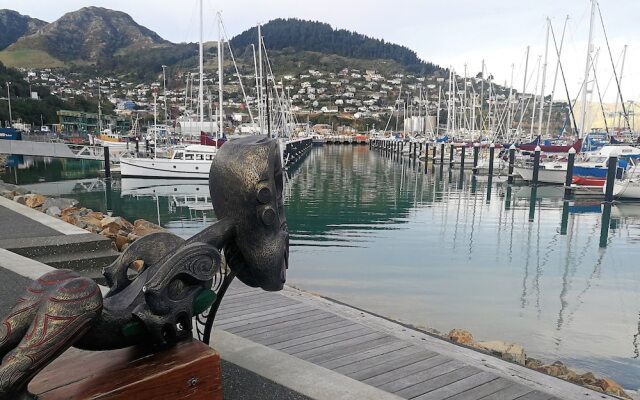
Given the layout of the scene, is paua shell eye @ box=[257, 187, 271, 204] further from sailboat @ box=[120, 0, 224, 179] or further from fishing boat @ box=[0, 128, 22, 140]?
fishing boat @ box=[0, 128, 22, 140]

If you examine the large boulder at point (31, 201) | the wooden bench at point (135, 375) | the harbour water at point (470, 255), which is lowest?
the harbour water at point (470, 255)

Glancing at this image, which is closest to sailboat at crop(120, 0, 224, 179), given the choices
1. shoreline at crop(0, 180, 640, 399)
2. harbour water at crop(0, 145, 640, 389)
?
harbour water at crop(0, 145, 640, 389)

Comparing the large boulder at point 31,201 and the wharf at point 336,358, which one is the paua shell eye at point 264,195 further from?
the large boulder at point 31,201

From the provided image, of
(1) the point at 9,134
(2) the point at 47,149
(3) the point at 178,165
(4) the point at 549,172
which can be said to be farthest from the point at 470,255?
(1) the point at 9,134

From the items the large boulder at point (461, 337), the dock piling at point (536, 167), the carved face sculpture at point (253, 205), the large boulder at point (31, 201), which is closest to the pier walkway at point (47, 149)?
the large boulder at point (31, 201)

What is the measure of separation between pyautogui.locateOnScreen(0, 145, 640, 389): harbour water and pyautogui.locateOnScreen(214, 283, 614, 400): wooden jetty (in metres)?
2.80

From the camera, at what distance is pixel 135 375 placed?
8.96 feet

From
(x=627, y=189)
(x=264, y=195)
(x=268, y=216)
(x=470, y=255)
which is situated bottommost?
(x=470, y=255)

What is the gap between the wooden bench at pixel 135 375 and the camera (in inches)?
104

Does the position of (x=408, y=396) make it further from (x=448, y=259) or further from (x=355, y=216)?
(x=355, y=216)

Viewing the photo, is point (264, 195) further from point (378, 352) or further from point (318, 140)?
point (318, 140)

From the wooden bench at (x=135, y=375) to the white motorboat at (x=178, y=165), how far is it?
86.4ft

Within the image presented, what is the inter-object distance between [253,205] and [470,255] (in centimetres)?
1134

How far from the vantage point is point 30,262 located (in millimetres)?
6227
